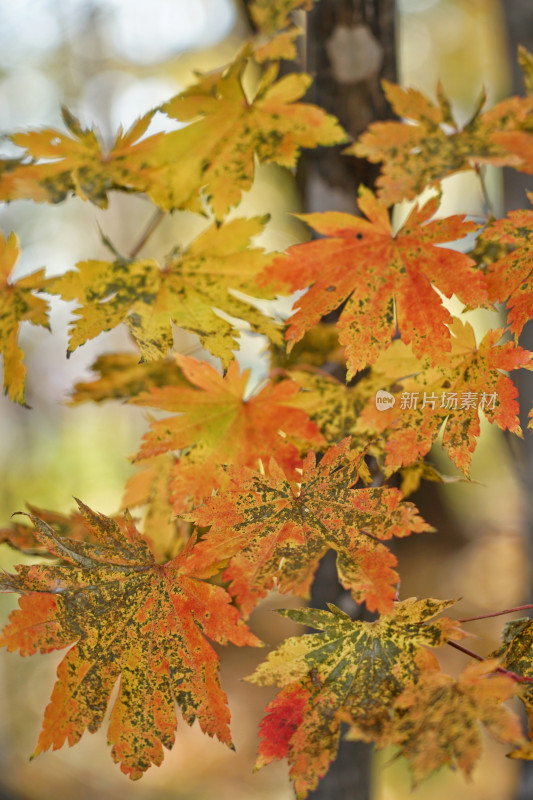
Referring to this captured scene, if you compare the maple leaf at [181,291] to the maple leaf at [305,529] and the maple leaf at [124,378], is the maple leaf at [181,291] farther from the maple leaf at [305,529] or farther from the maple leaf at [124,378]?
the maple leaf at [124,378]

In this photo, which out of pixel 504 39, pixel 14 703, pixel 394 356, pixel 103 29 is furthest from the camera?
pixel 103 29

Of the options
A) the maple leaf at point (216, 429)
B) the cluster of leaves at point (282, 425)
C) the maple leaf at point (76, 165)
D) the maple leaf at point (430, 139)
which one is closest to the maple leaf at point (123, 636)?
the cluster of leaves at point (282, 425)

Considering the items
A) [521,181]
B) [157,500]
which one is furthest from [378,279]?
[521,181]

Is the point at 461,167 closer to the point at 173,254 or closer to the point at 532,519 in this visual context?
the point at 173,254

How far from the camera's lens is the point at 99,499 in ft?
18.7

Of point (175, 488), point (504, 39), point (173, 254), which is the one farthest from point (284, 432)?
point (504, 39)

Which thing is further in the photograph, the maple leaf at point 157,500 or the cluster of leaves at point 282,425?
the maple leaf at point 157,500

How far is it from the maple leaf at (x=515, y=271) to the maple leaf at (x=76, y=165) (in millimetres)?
444

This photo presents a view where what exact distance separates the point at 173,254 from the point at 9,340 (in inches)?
9.7

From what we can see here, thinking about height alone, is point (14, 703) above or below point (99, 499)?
below

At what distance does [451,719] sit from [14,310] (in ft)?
2.23

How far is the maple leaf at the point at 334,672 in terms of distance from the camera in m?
0.48

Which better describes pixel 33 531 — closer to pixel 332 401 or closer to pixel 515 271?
pixel 332 401

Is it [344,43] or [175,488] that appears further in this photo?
[344,43]
